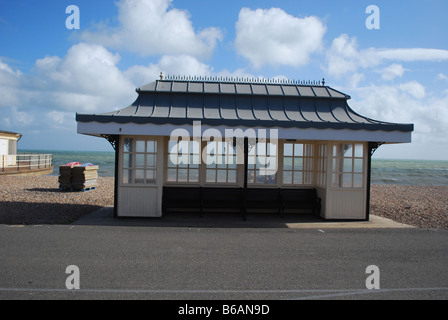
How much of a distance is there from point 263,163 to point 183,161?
2.54m

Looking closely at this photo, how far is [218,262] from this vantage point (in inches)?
257

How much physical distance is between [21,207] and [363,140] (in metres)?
10.7

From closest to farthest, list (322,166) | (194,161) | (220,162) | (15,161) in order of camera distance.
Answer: (322,166)
(194,161)
(220,162)
(15,161)

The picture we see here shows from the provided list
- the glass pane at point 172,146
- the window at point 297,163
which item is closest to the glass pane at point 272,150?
the window at point 297,163

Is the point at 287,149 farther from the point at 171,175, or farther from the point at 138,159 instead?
the point at 138,159

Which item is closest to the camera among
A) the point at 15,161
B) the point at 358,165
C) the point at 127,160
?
the point at 127,160

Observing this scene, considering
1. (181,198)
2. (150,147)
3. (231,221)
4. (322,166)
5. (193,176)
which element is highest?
(150,147)

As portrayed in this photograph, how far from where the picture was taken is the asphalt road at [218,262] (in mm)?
5062

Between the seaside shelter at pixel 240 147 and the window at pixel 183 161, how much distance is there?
31mm

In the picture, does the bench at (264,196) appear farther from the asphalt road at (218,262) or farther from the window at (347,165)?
the asphalt road at (218,262)

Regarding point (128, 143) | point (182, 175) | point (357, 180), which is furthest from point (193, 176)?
point (357, 180)
